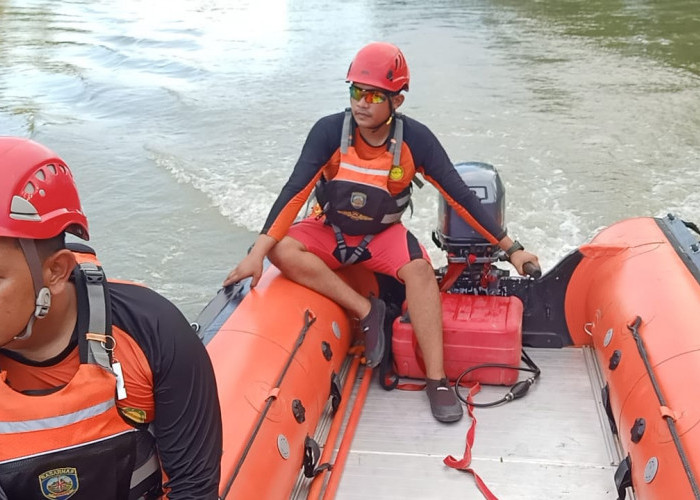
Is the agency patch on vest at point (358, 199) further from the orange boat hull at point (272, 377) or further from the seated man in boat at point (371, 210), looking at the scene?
the orange boat hull at point (272, 377)

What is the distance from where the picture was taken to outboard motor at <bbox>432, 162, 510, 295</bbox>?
2730 millimetres

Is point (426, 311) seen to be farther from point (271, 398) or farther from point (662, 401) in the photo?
point (662, 401)

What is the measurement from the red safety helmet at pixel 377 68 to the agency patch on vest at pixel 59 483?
1.61 meters

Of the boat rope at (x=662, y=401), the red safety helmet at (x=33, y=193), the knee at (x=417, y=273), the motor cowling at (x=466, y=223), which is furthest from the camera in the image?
A: the motor cowling at (x=466, y=223)

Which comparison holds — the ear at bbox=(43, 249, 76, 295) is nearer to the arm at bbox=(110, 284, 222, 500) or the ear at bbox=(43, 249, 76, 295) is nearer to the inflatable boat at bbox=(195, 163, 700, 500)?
the arm at bbox=(110, 284, 222, 500)

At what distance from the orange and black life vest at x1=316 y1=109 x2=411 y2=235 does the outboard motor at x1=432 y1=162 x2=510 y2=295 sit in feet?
0.86

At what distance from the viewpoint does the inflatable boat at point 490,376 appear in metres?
1.92

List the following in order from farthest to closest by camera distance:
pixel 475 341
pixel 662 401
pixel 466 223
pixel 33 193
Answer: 1. pixel 466 223
2. pixel 475 341
3. pixel 662 401
4. pixel 33 193

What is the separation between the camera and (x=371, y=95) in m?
2.44

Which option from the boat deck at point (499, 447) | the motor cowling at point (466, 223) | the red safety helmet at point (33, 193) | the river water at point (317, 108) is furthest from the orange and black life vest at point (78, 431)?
the river water at point (317, 108)

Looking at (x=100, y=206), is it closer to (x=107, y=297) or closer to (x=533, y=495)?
(x=533, y=495)

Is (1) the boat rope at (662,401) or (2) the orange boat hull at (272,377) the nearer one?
(1) the boat rope at (662,401)

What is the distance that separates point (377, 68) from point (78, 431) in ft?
5.33

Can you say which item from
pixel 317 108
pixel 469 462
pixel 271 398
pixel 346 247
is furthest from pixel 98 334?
pixel 317 108
